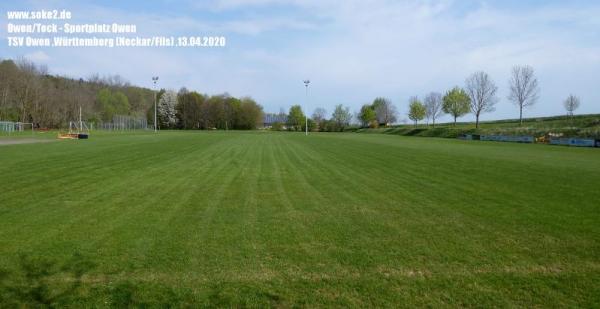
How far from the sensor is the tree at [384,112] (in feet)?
418

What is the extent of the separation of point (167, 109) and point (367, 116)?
6244 centimetres

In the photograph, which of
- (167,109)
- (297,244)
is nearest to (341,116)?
(167,109)

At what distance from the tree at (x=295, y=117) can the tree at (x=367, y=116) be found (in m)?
19.6

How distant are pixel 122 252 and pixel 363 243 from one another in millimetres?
3663

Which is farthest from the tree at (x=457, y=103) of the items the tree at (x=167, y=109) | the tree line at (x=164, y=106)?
the tree at (x=167, y=109)

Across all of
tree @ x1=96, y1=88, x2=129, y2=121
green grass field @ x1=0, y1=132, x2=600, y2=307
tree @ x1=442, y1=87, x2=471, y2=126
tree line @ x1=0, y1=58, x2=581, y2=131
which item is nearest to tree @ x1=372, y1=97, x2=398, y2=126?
tree line @ x1=0, y1=58, x2=581, y2=131

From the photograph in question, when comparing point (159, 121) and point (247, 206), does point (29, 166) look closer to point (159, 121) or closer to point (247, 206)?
point (247, 206)

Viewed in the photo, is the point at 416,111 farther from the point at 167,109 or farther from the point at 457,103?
the point at 167,109

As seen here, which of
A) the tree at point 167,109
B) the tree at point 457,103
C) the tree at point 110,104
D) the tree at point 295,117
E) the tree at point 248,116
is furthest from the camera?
the tree at point 295,117

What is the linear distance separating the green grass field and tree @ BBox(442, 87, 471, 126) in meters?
73.6

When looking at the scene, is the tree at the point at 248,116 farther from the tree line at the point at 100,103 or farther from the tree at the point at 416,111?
the tree at the point at 416,111

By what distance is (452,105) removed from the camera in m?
80.7

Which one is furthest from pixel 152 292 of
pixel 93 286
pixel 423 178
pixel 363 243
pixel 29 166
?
pixel 29 166

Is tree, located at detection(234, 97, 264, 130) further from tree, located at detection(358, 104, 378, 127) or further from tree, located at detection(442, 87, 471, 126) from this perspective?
tree, located at detection(442, 87, 471, 126)
